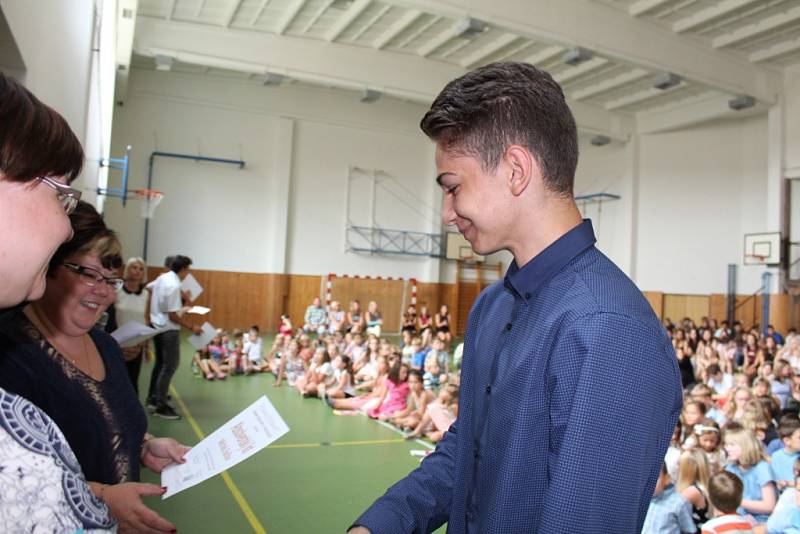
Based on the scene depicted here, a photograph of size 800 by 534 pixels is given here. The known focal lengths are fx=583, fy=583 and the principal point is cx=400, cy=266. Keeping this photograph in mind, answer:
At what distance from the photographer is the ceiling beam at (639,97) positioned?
675 inches

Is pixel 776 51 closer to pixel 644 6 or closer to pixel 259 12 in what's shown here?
pixel 644 6

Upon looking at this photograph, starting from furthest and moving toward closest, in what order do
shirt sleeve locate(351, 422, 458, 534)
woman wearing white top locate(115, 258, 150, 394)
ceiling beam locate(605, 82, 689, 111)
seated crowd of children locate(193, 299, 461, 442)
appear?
ceiling beam locate(605, 82, 689, 111) → seated crowd of children locate(193, 299, 461, 442) → woman wearing white top locate(115, 258, 150, 394) → shirt sleeve locate(351, 422, 458, 534)

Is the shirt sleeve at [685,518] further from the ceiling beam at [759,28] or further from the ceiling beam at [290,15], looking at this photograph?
the ceiling beam at [759,28]

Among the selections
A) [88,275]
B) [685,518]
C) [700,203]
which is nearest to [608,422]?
[88,275]

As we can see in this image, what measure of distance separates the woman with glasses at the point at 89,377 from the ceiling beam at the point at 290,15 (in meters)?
11.7

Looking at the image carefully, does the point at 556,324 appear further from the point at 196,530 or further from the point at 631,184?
the point at 631,184

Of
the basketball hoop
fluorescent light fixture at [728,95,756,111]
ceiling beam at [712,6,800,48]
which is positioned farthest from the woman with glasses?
fluorescent light fixture at [728,95,756,111]

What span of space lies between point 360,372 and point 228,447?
8278 mm

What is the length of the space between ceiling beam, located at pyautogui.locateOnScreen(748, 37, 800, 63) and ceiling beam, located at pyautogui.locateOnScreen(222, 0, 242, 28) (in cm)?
1259

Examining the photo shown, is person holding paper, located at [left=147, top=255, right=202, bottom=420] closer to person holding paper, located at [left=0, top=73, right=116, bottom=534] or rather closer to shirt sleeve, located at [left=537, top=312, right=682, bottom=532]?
person holding paper, located at [left=0, top=73, right=116, bottom=534]

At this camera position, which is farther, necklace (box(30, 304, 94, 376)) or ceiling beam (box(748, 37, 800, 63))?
ceiling beam (box(748, 37, 800, 63))

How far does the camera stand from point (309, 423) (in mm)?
7414

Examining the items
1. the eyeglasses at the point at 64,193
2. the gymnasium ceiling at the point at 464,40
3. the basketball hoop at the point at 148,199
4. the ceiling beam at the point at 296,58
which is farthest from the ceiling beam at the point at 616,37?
the eyeglasses at the point at 64,193

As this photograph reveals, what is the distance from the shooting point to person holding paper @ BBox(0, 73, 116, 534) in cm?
81
